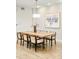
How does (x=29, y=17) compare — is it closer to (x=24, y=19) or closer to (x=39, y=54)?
(x=24, y=19)

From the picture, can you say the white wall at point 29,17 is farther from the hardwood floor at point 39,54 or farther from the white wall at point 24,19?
the hardwood floor at point 39,54

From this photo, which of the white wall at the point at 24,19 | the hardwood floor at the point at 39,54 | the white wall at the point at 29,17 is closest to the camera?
the hardwood floor at the point at 39,54

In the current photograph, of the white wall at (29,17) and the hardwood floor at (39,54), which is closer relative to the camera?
the hardwood floor at (39,54)

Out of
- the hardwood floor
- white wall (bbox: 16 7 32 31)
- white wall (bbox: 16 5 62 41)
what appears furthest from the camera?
white wall (bbox: 16 7 32 31)

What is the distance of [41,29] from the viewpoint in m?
8.03

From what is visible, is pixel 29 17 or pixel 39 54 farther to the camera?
pixel 29 17

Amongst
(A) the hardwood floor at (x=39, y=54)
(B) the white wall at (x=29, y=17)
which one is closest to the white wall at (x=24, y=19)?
(B) the white wall at (x=29, y=17)

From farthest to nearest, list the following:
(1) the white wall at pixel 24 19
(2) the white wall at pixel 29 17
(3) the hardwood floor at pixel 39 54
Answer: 1. (1) the white wall at pixel 24 19
2. (2) the white wall at pixel 29 17
3. (3) the hardwood floor at pixel 39 54

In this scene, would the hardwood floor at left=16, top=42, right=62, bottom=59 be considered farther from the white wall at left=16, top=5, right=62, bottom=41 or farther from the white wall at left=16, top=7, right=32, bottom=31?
the white wall at left=16, top=7, right=32, bottom=31

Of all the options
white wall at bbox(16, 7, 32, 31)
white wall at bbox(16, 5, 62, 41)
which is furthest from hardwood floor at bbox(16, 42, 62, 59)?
white wall at bbox(16, 7, 32, 31)

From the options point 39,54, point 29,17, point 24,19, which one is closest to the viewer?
point 39,54

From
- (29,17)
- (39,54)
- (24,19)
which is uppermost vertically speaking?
(29,17)

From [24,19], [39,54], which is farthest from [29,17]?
[39,54]
